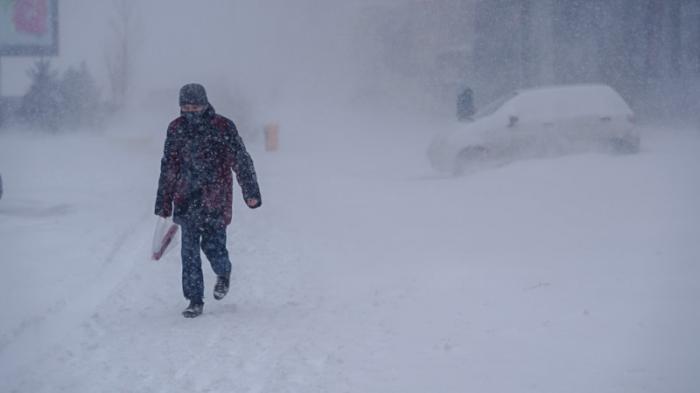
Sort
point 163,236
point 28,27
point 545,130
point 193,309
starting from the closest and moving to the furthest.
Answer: point 193,309, point 163,236, point 545,130, point 28,27

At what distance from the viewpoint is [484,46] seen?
90.0 feet

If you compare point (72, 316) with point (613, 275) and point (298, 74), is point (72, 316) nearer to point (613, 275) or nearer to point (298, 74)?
point (613, 275)

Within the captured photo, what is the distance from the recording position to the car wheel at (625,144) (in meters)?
13.3

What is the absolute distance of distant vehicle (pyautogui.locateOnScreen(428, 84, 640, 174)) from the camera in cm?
1327

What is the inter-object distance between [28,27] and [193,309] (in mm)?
18669

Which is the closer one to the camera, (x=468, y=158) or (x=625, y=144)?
(x=625, y=144)

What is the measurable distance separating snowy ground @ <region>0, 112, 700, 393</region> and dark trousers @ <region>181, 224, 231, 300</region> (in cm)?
27

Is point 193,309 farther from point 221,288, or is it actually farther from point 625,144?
point 625,144

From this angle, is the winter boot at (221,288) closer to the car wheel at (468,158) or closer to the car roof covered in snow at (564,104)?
the car wheel at (468,158)

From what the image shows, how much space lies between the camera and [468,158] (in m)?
13.6

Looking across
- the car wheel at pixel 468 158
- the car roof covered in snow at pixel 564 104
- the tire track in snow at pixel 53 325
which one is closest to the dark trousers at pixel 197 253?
the tire track in snow at pixel 53 325

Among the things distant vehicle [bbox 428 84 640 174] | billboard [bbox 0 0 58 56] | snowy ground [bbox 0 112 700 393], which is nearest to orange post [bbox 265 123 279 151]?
billboard [bbox 0 0 58 56]

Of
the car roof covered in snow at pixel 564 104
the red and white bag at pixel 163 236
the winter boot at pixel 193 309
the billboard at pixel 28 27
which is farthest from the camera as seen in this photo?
the billboard at pixel 28 27

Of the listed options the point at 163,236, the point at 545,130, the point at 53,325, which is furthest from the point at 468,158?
the point at 53,325
